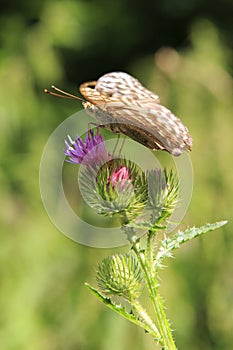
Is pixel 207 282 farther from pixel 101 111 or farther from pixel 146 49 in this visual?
pixel 146 49

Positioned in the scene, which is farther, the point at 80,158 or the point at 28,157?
the point at 28,157

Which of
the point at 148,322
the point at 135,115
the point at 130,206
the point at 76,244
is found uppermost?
the point at 76,244

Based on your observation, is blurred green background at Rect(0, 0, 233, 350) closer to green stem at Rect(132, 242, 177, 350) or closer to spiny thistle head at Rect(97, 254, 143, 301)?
spiny thistle head at Rect(97, 254, 143, 301)

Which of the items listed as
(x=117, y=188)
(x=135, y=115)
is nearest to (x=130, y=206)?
(x=117, y=188)

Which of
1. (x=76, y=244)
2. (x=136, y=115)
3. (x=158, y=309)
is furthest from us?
(x=76, y=244)

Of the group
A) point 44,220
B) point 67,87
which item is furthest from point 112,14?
point 44,220

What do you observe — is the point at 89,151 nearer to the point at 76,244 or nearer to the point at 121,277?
the point at 121,277

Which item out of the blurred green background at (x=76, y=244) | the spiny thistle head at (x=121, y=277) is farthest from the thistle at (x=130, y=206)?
the blurred green background at (x=76, y=244)
